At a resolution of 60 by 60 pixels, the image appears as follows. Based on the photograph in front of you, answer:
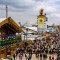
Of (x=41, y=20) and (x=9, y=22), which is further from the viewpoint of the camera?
(x=41, y=20)

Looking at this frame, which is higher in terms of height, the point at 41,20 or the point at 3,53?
the point at 41,20

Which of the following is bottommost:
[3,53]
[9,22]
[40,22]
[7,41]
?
[3,53]

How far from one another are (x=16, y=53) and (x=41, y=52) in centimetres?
488

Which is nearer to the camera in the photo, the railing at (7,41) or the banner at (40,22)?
the railing at (7,41)

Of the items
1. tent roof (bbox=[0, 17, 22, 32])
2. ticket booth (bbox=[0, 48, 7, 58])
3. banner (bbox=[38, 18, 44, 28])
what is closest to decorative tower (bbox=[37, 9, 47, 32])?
banner (bbox=[38, 18, 44, 28])

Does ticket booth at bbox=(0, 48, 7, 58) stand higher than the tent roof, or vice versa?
the tent roof

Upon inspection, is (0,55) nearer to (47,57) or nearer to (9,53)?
(9,53)

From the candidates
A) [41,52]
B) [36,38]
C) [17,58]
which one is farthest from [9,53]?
[36,38]

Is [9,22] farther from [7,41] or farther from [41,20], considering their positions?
[41,20]

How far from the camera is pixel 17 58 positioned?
2289cm

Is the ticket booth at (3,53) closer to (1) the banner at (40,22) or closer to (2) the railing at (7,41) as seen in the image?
(2) the railing at (7,41)

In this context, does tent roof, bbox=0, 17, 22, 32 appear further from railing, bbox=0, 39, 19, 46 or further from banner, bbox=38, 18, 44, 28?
banner, bbox=38, 18, 44, 28

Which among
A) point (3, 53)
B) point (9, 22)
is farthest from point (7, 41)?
point (3, 53)

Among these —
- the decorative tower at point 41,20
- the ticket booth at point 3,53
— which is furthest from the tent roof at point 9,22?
the decorative tower at point 41,20
